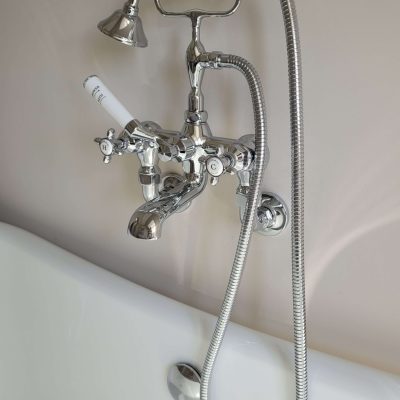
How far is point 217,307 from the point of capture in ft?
2.72

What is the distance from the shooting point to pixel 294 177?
592 mm

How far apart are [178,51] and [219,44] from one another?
0.07 metres

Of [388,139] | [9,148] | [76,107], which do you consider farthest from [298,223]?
[9,148]

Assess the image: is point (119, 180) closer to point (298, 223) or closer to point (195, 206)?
point (195, 206)

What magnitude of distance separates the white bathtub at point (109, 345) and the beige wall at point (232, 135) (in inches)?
2.4

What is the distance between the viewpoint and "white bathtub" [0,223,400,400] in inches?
26.8

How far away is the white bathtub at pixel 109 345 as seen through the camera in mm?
682

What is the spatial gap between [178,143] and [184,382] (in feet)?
1.21

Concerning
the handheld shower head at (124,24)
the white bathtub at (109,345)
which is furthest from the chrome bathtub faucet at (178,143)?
the white bathtub at (109,345)

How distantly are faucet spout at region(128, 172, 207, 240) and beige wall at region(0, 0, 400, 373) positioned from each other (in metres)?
0.08

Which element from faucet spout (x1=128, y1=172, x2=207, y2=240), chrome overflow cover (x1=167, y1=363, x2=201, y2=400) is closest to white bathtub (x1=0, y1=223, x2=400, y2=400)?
chrome overflow cover (x1=167, y1=363, x2=201, y2=400)

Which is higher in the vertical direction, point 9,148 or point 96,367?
point 9,148

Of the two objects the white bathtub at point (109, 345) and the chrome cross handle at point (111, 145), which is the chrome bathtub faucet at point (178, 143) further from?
the white bathtub at point (109, 345)

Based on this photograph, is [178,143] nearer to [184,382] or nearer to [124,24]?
[124,24]
